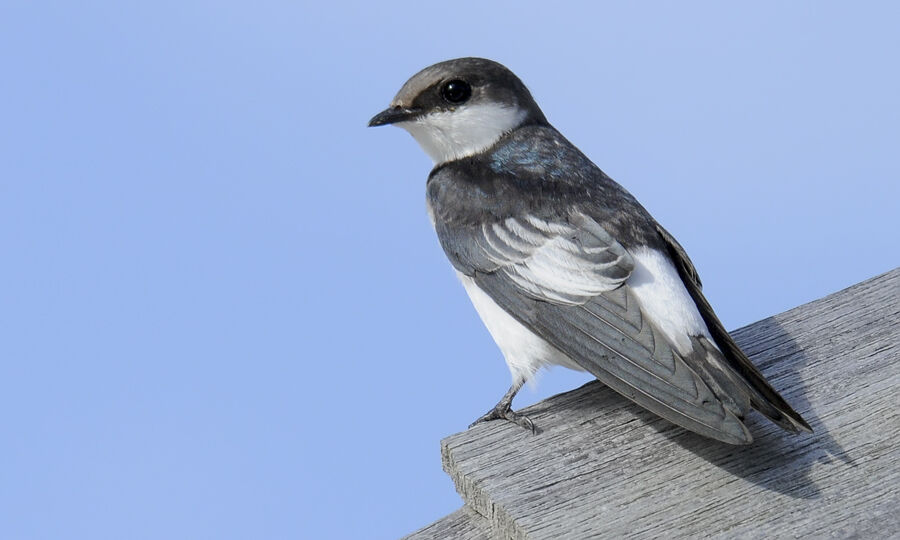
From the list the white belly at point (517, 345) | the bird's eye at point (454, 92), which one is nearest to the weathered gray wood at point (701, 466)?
the white belly at point (517, 345)

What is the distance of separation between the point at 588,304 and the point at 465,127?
1207mm

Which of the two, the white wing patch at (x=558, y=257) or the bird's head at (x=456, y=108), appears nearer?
the white wing patch at (x=558, y=257)

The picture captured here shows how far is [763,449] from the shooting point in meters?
2.69

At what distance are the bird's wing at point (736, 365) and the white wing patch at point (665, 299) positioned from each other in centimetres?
5

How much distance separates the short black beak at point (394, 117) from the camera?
13.2 feet

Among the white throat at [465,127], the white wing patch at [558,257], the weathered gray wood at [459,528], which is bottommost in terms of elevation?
the weathered gray wood at [459,528]

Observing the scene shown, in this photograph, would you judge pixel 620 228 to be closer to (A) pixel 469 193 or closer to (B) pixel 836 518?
(A) pixel 469 193

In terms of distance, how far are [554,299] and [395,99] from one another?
1.30 meters

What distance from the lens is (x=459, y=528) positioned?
280 cm

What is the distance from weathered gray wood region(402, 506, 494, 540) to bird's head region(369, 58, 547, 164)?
1.56 metres

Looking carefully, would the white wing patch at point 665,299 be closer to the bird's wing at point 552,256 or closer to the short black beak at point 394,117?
the bird's wing at point 552,256

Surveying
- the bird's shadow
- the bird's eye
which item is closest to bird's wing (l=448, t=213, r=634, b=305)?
the bird's shadow

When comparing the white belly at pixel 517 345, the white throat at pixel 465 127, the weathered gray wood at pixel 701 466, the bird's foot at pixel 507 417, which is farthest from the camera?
the white throat at pixel 465 127

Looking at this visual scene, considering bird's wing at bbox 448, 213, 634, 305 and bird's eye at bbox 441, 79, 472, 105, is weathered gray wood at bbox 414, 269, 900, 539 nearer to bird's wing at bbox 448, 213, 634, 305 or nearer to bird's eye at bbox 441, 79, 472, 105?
bird's wing at bbox 448, 213, 634, 305
